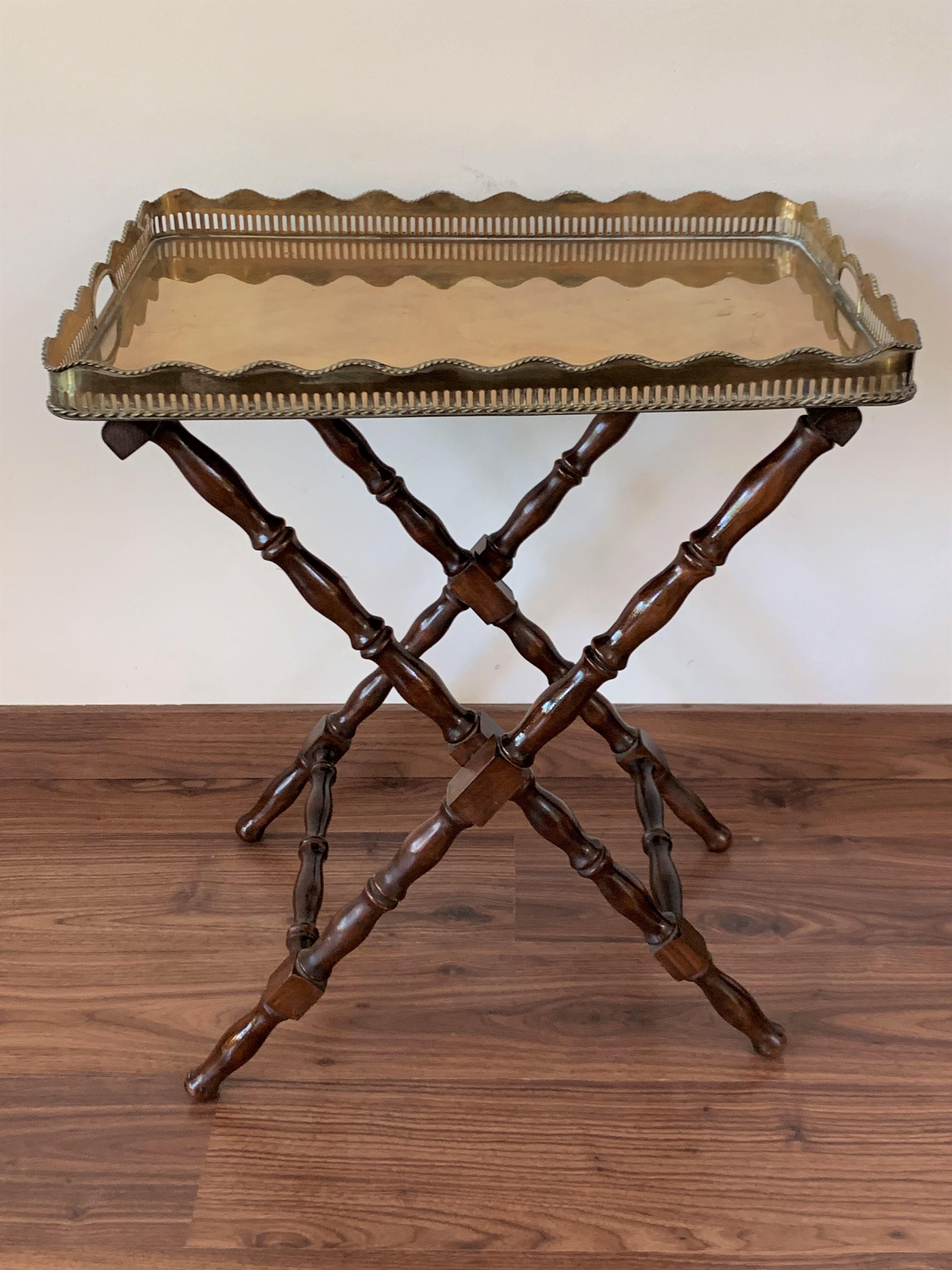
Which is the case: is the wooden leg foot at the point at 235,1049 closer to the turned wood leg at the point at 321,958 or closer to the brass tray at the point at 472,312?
the turned wood leg at the point at 321,958

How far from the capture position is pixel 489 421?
181 centimetres

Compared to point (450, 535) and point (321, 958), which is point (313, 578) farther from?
point (321, 958)

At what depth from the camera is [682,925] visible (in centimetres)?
153

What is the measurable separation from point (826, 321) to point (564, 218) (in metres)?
0.40

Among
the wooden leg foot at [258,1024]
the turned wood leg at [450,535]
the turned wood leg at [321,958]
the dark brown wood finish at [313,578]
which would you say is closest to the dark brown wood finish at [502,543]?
the turned wood leg at [450,535]

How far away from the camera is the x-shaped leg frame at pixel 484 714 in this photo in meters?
1.31

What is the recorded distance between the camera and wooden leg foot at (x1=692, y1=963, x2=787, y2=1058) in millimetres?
1541

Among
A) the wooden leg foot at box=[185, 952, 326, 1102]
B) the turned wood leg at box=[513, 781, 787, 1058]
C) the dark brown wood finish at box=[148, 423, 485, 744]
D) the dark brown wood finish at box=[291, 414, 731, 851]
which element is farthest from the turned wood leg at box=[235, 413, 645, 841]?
the wooden leg foot at box=[185, 952, 326, 1102]

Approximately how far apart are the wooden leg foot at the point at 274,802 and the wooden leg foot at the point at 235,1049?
451 mm

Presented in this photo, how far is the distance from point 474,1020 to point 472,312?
3.14 feet

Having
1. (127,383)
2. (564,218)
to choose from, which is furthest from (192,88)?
(127,383)

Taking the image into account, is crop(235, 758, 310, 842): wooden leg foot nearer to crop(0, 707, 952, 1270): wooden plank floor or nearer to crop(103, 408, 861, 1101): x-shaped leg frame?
crop(0, 707, 952, 1270): wooden plank floor

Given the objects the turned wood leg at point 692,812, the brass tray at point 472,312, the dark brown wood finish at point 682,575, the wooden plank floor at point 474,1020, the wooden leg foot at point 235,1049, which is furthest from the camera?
the turned wood leg at point 692,812

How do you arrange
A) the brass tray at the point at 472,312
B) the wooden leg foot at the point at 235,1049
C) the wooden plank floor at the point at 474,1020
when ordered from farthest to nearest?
the wooden leg foot at the point at 235,1049, the wooden plank floor at the point at 474,1020, the brass tray at the point at 472,312
